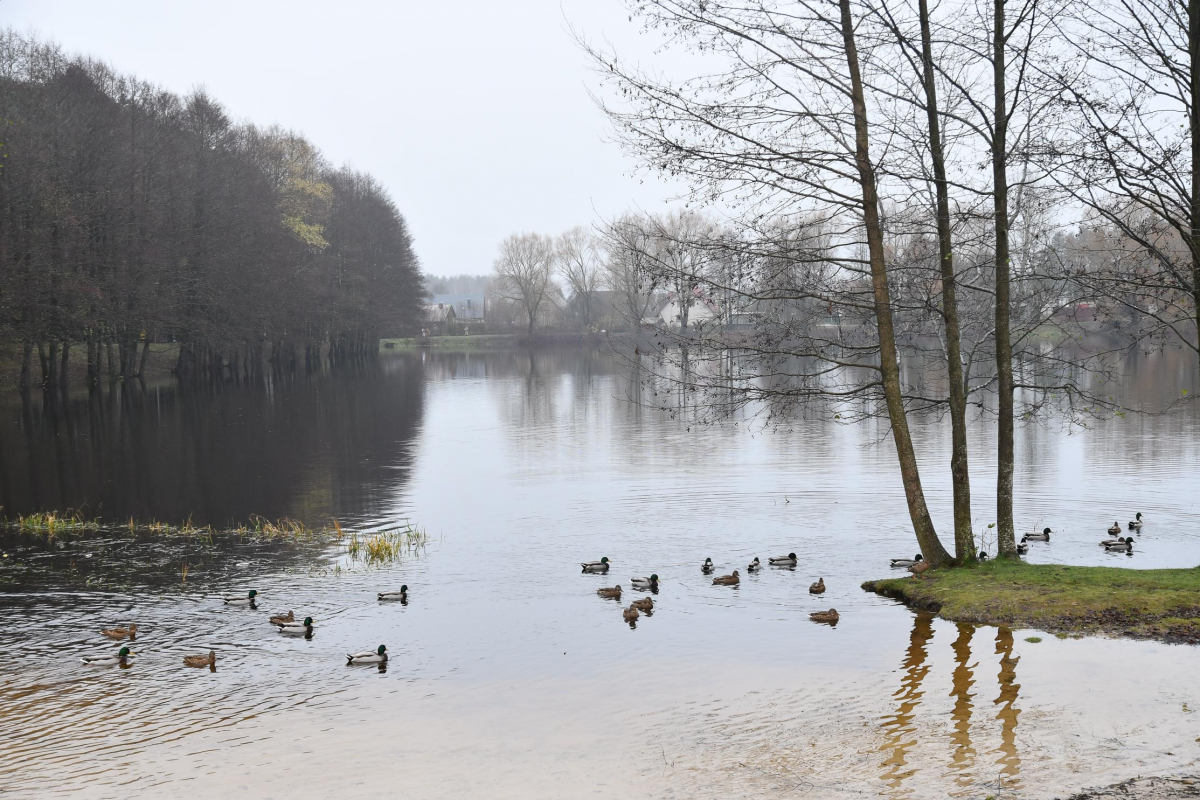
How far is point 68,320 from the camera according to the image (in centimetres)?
5112

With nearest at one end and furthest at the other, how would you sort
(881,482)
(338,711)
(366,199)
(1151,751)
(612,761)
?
(1151,751)
(612,761)
(338,711)
(881,482)
(366,199)

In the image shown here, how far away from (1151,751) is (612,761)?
5.20 m

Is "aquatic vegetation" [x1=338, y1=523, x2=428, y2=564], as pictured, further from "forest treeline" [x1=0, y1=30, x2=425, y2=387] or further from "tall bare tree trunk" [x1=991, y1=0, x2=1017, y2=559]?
"forest treeline" [x1=0, y1=30, x2=425, y2=387]

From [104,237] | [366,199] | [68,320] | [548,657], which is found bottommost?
[548,657]

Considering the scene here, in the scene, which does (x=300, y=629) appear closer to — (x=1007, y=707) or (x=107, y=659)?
(x=107, y=659)

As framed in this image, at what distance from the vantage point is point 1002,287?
1666cm

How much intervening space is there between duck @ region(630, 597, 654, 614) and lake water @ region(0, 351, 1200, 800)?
1.36 ft

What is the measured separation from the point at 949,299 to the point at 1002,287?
3.06ft

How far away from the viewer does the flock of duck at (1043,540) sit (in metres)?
17.4

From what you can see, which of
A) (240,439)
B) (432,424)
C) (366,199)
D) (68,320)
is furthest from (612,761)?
(366,199)

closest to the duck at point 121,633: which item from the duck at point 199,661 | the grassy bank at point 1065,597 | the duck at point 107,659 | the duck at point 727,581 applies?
the duck at point 107,659

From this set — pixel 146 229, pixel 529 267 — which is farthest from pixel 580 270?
pixel 146 229

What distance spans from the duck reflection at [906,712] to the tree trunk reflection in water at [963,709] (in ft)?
1.30

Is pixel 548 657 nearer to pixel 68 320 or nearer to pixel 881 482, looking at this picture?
pixel 881 482
